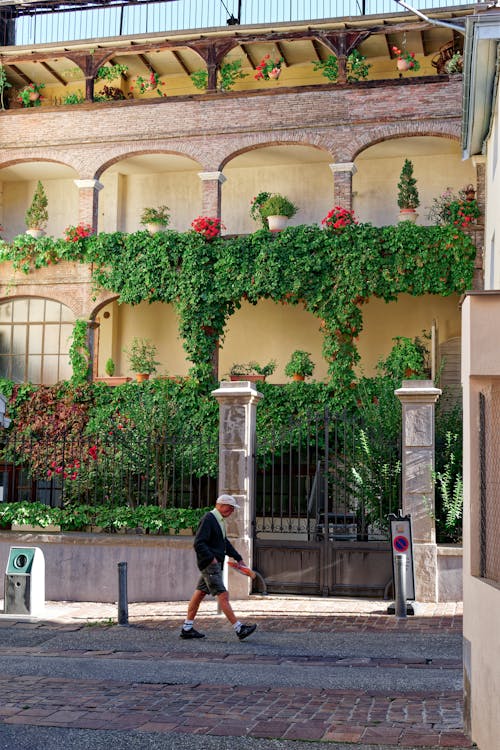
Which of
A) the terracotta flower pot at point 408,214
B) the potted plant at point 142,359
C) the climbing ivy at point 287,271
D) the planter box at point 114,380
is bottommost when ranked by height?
the planter box at point 114,380

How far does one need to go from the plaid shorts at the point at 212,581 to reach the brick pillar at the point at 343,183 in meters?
12.7

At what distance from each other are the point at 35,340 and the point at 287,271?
23.7ft

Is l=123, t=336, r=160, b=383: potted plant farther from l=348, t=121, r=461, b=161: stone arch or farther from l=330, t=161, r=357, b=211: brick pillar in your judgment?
l=348, t=121, r=461, b=161: stone arch

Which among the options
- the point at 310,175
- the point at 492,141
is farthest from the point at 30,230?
the point at 492,141

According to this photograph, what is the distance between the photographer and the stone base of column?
1377 centimetres

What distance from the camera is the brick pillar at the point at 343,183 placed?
22398 mm

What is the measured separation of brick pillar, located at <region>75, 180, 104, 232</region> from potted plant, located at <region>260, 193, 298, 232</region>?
13.9ft

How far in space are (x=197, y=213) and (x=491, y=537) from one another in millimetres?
20544

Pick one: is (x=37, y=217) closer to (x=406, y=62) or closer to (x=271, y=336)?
(x=271, y=336)

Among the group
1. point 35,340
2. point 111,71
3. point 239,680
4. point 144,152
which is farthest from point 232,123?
point 239,680

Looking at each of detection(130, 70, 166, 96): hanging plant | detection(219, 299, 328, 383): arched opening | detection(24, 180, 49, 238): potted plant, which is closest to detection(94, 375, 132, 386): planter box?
detection(219, 299, 328, 383): arched opening

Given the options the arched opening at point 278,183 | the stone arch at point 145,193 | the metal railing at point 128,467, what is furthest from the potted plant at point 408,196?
the metal railing at point 128,467

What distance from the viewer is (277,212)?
22.6m

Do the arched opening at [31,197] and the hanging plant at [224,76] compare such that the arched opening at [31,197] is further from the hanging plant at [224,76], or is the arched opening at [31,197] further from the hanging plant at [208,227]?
the hanging plant at [208,227]
